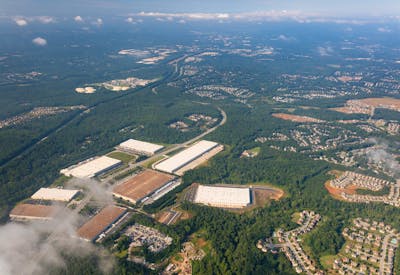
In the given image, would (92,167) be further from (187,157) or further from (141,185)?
(187,157)

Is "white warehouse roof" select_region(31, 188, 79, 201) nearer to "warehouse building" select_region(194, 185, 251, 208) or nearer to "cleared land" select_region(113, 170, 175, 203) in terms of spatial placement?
"cleared land" select_region(113, 170, 175, 203)

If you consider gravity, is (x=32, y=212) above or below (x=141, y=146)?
above

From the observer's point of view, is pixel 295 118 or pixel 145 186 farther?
pixel 295 118

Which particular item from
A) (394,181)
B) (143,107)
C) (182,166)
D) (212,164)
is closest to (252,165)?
(212,164)

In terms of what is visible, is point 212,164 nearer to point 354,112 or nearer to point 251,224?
point 251,224

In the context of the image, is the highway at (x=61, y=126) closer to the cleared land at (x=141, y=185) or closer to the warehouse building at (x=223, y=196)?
the cleared land at (x=141, y=185)

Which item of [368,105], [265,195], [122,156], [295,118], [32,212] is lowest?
[368,105]

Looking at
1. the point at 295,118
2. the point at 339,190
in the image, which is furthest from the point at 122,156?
the point at 295,118
